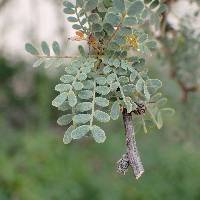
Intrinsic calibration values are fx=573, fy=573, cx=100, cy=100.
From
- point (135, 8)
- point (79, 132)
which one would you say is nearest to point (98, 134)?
point (79, 132)

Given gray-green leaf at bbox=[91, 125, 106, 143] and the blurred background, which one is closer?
gray-green leaf at bbox=[91, 125, 106, 143]

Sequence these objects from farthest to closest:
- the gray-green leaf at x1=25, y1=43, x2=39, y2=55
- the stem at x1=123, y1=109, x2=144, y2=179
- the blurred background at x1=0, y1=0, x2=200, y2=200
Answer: the blurred background at x1=0, y1=0, x2=200, y2=200, the gray-green leaf at x1=25, y1=43, x2=39, y2=55, the stem at x1=123, y1=109, x2=144, y2=179

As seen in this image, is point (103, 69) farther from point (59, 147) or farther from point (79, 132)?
point (59, 147)

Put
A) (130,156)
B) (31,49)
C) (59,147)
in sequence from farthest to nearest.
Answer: (59,147)
(31,49)
(130,156)

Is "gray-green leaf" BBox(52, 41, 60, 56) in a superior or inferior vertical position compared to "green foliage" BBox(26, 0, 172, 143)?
inferior

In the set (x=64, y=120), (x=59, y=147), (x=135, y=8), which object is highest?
(x=135, y=8)

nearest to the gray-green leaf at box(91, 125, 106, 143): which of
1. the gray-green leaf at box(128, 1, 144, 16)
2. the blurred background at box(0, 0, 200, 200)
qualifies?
the gray-green leaf at box(128, 1, 144, 16)

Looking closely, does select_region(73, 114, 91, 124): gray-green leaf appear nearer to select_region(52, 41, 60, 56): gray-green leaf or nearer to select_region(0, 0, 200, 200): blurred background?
select_region(52, 41, 60, 56): gray-green leaf
